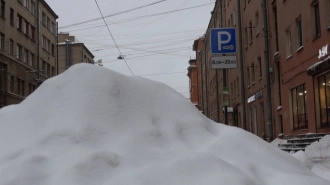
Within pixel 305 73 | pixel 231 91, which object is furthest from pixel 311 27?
pixel 231 91

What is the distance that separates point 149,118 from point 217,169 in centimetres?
124

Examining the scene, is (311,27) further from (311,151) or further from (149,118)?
(149,118)

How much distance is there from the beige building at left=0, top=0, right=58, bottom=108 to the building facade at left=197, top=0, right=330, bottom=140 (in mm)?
18852

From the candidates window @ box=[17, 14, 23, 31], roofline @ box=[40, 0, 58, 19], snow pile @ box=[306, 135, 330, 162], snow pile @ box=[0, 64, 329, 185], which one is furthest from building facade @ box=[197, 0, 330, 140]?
roofline @ box=[40, 0, 58, 19]

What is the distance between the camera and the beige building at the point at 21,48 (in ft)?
118

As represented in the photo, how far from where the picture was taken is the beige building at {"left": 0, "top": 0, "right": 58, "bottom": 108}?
118 feet

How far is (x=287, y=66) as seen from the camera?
21219 millimetres

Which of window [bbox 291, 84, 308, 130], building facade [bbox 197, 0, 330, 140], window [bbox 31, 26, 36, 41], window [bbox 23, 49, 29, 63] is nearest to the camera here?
building facade [bbox 197, 0, 330, 140]

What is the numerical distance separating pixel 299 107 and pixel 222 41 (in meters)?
6.89

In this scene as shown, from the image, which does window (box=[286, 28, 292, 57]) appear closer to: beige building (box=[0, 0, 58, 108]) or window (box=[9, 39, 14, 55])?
beige building (box=[0, 0, 58, 108])

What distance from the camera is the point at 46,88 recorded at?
5.39 m

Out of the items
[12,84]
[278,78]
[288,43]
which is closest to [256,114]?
[278,78]

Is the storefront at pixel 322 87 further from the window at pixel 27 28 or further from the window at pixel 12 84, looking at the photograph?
the window at pixel 27 28

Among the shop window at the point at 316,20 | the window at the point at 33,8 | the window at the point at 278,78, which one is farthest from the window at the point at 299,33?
the window at the point at 33,8
